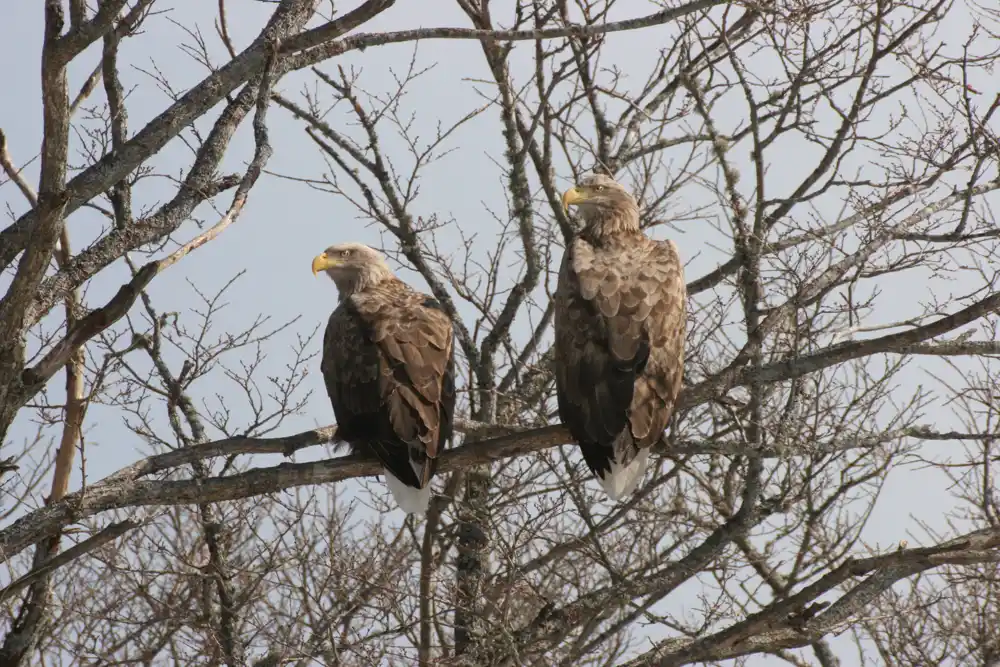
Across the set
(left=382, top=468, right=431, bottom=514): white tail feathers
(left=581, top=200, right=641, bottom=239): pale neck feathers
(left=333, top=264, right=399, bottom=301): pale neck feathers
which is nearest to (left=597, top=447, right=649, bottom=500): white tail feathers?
(left=382, top=468, right=431, bottom=514): white tail feathers

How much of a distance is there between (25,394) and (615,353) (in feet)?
9.79

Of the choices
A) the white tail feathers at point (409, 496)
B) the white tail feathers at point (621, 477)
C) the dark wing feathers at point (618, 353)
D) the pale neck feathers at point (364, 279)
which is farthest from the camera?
the pale neck feathers at point (364, 279)

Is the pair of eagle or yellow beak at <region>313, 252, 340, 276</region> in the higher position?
yellow beak at <region>313, 252, 340, 276</region>

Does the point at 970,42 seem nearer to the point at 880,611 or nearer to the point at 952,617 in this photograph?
the point at 880,611

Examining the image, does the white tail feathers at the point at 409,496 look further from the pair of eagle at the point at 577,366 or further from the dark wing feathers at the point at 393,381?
the dark wing feathers at the point at 393,381

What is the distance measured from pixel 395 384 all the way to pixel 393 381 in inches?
1.0

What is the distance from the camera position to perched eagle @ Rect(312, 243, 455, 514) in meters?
6.55

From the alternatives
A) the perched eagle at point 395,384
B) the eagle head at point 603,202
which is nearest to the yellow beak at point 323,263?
the perched eagle at point 395,384

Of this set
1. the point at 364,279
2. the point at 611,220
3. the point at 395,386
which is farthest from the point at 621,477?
the point at 364,279

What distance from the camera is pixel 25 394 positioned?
4988 millimetres

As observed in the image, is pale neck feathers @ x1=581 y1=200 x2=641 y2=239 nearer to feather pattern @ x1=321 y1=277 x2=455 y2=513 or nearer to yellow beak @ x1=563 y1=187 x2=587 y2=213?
yellow beak @ x1=563 y1=187 x2=587 y2=213

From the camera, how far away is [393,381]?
268 inches

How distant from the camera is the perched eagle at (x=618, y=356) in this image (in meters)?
6.26

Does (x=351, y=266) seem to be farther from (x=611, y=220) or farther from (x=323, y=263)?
(x=611, y=220)
